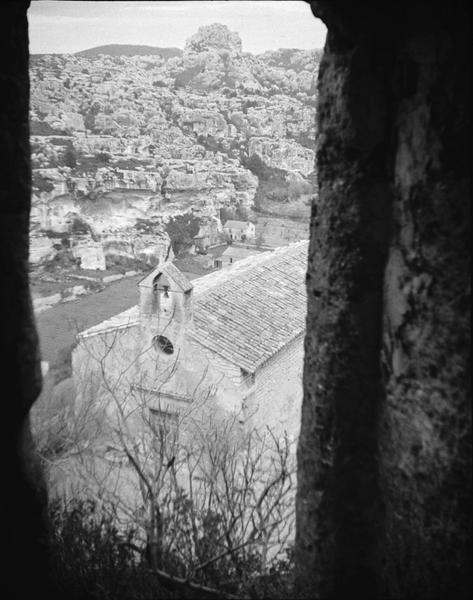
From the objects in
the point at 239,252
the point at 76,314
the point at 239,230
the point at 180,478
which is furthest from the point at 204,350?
the point at 239,230

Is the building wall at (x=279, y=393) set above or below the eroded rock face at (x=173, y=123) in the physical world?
below

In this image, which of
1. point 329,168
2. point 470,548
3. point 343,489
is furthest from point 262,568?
point 329,168

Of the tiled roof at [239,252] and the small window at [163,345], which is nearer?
the small window at [163,345]

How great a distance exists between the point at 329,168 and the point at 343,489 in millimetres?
1526

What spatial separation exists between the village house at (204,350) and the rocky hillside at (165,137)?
738 inches

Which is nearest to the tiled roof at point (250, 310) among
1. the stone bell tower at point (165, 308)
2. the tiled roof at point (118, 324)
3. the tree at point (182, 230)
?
the stone bell tower at point (165, 308)

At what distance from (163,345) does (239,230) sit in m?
28.9

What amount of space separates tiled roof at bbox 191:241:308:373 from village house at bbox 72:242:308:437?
0.02 m

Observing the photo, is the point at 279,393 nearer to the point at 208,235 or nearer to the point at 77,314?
the point at 77,314

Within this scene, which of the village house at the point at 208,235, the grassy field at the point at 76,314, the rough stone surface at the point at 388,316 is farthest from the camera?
the village house at the point at 208,235

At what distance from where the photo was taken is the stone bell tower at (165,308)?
10875 mm

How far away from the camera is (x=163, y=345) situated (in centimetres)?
1134

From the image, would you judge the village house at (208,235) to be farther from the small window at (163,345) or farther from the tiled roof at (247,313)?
the small window at (163,345)

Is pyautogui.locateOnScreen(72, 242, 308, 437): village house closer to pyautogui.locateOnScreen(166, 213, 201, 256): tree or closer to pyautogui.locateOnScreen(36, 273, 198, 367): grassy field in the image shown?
pyautogui.locateOnScreen(36, 273, 198, 367): grassy field
